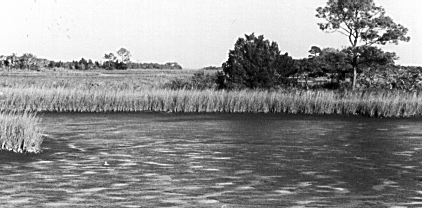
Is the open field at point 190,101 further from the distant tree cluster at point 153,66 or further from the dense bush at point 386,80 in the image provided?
the distant tree cluster at point 153,66

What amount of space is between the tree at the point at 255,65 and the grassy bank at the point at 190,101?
4.80 metres

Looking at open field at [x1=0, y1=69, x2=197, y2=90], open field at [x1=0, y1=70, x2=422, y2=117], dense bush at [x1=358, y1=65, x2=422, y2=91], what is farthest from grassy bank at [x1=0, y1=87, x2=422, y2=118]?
dense bush at [x1=358, y1=65, x2=422, y2=91]

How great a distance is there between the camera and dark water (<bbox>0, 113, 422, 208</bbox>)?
348 inches

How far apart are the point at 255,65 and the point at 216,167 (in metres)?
20.9

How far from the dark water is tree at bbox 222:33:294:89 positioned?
12089mm

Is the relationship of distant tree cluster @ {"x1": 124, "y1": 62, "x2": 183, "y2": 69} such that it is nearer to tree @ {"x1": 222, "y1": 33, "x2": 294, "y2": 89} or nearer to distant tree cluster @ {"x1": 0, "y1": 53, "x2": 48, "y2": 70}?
distant tree cluster @ {"x1": 0, "y1": 53, "x2": 48, "y2": 70}

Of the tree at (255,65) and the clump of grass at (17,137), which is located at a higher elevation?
the tree at (255,65)

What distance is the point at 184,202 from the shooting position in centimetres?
858

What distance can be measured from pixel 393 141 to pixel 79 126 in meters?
8.02

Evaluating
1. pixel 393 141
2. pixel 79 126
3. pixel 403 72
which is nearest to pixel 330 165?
pixel 393 141

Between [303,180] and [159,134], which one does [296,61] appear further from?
[303,180]

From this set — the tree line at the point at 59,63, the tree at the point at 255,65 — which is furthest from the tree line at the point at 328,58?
the tree line at the point at 59,63

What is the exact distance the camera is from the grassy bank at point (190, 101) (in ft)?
86.2

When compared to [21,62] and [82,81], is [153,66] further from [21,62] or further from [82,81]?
[82,81]
